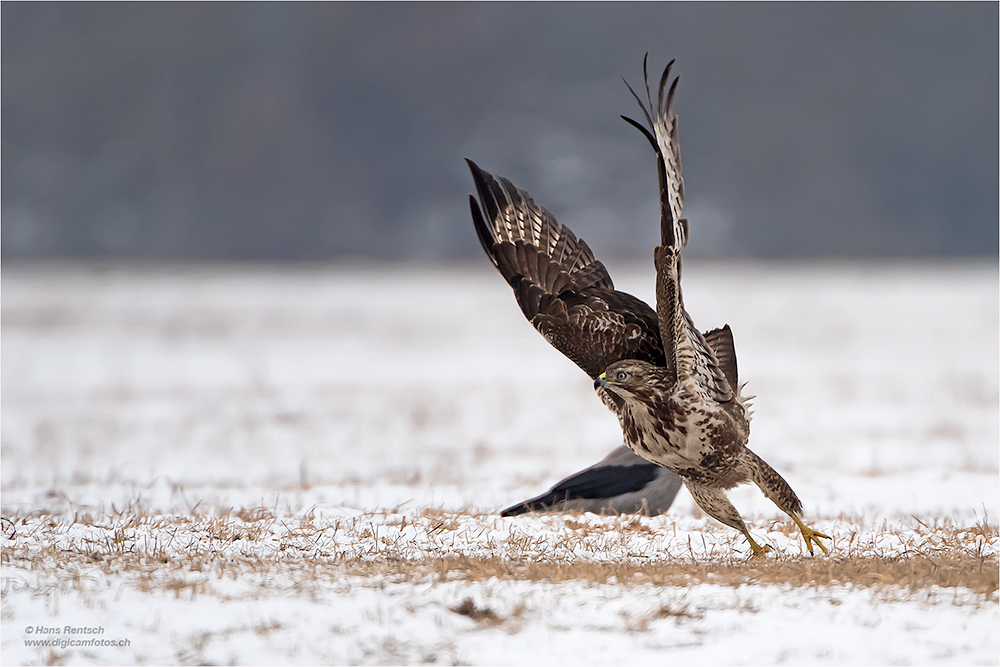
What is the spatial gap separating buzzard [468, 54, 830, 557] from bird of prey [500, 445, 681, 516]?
141 centimetres

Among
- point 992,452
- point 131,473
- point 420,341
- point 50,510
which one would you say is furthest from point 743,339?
point 50,510

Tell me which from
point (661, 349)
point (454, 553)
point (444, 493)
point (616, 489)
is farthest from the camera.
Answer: point (444, 493)

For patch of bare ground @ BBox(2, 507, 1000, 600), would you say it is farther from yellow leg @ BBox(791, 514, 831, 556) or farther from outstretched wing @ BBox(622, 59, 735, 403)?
outstretched wing @ BBox(622, 59, 735, 403)

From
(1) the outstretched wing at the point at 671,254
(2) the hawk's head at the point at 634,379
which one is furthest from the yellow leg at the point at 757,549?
(2) the hawk's head at the point at 634,379

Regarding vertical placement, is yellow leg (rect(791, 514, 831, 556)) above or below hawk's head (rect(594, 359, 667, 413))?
below

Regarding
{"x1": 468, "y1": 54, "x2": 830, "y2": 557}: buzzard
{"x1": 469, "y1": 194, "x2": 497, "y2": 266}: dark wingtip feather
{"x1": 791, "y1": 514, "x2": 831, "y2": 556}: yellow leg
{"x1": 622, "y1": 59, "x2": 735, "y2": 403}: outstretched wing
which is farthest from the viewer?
{"x1": 469, "y1": 194, "x2": 497, "y2": 266}: dark wingtip feather

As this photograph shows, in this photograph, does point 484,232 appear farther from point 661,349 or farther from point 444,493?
point 444,493

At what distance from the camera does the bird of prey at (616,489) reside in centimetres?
832

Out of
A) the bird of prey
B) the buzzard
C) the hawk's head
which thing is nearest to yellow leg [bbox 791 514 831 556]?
the buzzard

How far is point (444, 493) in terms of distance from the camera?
10133 millimetres

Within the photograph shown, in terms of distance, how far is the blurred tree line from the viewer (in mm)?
92312

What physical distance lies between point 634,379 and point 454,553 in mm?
1616

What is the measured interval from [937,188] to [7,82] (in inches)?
3608

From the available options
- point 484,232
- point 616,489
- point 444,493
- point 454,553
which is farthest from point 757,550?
point 444,493
